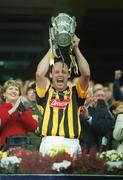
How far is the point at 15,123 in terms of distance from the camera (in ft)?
27.5

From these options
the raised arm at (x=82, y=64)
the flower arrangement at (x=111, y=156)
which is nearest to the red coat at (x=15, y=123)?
the raised arm at (x=82, y=64)

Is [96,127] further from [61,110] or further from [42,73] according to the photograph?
[42,73]

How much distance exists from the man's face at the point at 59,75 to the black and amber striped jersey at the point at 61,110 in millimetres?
62

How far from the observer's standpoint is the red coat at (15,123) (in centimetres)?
833

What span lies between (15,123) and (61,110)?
Result: 775mm

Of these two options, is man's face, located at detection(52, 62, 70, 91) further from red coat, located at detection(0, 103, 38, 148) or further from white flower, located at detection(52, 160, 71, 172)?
white flower, located at detection(52, 160, 71, 172)

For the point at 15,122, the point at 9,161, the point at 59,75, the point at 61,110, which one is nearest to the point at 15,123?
the point at 15,122

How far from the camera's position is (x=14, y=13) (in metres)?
15.0

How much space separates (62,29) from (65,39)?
0.35ft

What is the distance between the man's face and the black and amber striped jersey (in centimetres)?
6

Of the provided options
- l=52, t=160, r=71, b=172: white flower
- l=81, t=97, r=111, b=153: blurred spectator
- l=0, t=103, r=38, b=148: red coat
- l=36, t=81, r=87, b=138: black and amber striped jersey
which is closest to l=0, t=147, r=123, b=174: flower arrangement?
l=52, t=160, r=71, b=172: white flower

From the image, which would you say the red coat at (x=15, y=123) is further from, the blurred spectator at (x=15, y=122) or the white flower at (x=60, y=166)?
the white flower at (x=60, y=166)

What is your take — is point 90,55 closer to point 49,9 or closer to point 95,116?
point 49,9

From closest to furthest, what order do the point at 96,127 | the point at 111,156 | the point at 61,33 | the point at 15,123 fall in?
the point at 111,156 → the point at 61,33 → the point at 15,123 → the point at 96,127
